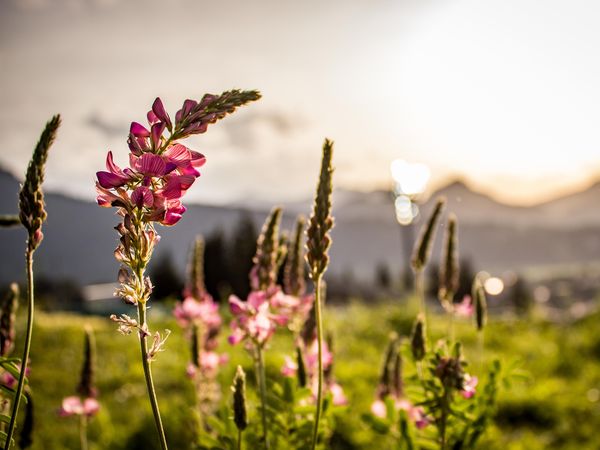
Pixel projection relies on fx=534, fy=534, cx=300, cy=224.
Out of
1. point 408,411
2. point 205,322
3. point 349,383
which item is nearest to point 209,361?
point 205,322

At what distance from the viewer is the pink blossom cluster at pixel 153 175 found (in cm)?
113

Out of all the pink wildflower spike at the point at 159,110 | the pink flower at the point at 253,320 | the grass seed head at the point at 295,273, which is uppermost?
the pink wildflower spike at the point at 159,110

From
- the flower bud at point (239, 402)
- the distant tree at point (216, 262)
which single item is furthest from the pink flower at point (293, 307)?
the distant tree at point (216, 262)

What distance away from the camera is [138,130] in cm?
114

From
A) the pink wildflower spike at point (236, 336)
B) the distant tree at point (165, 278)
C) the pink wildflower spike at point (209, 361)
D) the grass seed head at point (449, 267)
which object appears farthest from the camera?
the distant tree at point (165, 278)

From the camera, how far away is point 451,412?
185 centimetres

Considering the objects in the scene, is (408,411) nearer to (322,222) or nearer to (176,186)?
(322,222)

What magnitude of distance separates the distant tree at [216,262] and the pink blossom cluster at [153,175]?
3314 cm

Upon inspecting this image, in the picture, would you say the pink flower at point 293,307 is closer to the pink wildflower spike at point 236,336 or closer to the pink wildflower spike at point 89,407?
the pink wildflower spike at point 236,336

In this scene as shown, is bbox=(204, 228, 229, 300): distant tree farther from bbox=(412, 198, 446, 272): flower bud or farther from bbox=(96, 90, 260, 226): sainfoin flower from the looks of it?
bbox=(96, 90, 260, 226): sainfoin flower

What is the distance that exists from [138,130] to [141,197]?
0.15 metres

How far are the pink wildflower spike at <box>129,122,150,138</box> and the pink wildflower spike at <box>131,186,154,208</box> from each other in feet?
0.41

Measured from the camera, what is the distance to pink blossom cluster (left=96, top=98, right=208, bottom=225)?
1.13 meters

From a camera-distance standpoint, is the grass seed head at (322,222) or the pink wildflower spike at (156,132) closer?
the pink wildflower spike at (156,132)
